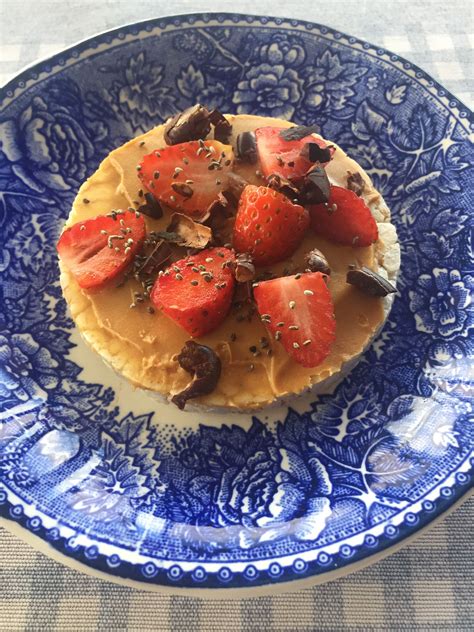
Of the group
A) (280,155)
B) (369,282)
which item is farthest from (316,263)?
(280,155)

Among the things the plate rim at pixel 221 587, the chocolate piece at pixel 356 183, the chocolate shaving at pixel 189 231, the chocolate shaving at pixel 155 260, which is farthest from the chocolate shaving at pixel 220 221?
the plate rim at pixel 221 587

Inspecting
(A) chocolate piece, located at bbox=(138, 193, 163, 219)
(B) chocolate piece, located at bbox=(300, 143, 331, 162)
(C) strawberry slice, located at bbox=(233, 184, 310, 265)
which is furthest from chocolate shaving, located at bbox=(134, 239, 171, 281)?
(B) chocolate piece, located at bbox=(300, 143, 331, 162)

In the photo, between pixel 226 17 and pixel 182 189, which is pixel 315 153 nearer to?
pixel 182 189

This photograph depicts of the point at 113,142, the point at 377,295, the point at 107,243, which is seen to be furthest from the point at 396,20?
the point at 107,243

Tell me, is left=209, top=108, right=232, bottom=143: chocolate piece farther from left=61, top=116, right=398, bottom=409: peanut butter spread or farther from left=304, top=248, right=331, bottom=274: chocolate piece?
left=304, top=248, right=331, bottom=274: chocolate piece

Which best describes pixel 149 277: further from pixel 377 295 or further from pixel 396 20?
pixel 396 20
